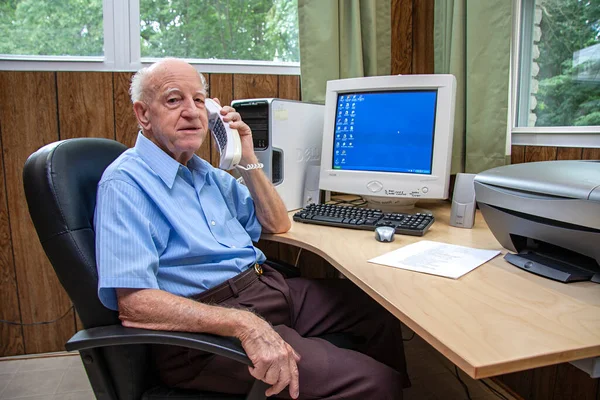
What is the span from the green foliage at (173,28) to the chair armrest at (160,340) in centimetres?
156

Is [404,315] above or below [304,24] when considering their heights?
below

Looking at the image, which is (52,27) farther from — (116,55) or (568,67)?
(568,67)

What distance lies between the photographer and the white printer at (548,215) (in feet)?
2.89

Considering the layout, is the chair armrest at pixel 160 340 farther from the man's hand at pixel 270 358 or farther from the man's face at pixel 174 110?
the man's face at pixel 174 110

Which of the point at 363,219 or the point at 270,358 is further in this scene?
the point at 363,219

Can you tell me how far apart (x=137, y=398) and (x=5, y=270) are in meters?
1.42

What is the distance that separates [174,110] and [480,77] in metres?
1.22

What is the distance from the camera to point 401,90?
1584 millimetres

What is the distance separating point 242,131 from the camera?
4.87 ft

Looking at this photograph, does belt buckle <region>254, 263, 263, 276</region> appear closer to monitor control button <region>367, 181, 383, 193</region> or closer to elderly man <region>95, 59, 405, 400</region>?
elderly man <region>95, 59, 405, 400</region>

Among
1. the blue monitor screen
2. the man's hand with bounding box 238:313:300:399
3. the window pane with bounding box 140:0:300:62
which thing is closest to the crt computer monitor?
the blue monitor screen

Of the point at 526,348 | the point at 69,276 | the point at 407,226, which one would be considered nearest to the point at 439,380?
the point at 407,226

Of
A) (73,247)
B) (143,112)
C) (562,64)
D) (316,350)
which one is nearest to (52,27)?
(143,112)

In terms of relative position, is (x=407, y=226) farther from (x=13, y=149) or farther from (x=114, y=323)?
(x=13, y=149)
